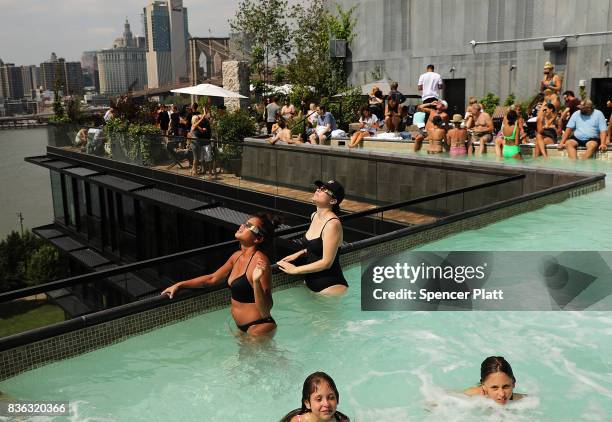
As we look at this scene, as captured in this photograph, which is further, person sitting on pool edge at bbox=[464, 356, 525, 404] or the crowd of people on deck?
the crowd of people on deck

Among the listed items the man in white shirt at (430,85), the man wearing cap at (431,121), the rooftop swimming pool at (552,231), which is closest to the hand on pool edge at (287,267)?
the rooftop swimming pool at (552,231)

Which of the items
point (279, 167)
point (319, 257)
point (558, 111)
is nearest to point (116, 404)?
point (319, 257)

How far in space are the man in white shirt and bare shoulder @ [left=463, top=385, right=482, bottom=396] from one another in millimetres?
14991

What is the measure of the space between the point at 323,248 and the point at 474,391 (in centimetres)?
229

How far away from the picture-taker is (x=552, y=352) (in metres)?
6.04

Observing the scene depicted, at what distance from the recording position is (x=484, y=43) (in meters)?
29.8

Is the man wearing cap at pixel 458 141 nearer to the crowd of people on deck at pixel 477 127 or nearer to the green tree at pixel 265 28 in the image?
the crowd of people on deck at pixel 477 127

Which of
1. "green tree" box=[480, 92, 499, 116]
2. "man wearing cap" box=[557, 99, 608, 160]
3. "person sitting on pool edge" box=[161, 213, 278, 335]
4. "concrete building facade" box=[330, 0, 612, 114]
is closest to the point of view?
"person sitting on pool edge" box=[161, 213, 278, 335]

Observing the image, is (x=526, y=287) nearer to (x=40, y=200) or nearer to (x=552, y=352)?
(x=552, y=352)

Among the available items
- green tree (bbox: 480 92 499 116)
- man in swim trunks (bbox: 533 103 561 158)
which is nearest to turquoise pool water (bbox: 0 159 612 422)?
man in swim trunks (bbox: 533 103 561 158)

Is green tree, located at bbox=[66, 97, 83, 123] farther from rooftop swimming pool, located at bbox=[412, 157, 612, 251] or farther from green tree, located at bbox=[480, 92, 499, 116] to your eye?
rooftop swimming pool, located at bbox=[412, 157, 612, 251]

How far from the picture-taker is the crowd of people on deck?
49.9ft

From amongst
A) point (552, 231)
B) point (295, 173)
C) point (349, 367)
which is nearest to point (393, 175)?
point (295, 173)

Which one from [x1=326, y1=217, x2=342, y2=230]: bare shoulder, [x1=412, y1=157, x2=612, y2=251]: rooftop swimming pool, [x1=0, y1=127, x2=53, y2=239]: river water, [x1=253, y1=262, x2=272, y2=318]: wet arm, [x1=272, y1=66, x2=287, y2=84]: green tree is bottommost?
[x1=0, y1=127, x2=53, y2=239]: river water
